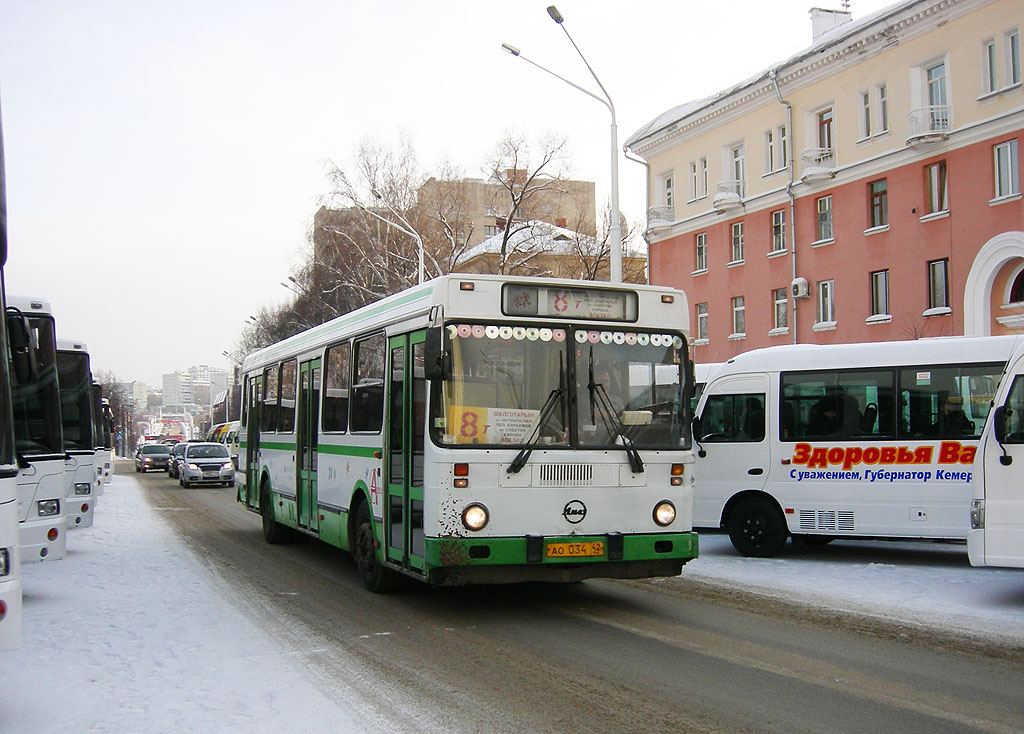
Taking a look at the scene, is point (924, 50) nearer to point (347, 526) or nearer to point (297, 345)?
point (297, 345)

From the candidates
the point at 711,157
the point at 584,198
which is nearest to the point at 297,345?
the point at 711,157

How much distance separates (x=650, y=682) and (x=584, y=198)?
274 ft

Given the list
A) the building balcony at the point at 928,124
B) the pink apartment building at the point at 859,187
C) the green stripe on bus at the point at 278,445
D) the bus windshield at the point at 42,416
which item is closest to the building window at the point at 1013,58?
the pink apartment building at the point at 859,187

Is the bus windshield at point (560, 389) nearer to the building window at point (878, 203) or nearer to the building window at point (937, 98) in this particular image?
the building window at point (937, 98)

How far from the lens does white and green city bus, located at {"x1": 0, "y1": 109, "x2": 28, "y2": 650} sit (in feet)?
18.8

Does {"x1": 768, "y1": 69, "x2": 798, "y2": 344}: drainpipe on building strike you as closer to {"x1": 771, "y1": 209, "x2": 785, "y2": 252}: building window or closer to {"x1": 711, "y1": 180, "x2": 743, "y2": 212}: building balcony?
{"x1": 771, "y1": 209, "x2": 785, "y2": 252}: building window

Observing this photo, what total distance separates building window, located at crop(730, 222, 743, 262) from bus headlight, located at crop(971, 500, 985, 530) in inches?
1197

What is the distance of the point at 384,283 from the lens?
45469 millimetres

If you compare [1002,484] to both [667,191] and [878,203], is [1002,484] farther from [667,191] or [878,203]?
[667,191]

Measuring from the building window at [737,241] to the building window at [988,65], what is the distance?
1152 cm

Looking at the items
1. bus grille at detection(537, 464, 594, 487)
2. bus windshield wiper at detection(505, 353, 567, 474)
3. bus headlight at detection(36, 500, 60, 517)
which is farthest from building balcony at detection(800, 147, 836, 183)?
bus headlight at detection(36, 500, 60, 517)

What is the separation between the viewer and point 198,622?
8953 mm

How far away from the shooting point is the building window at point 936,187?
101 ft

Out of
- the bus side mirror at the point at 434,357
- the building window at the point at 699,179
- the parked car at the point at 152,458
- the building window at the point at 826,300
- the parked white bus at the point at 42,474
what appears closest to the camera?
the bus side mirror at the point at 434,357
